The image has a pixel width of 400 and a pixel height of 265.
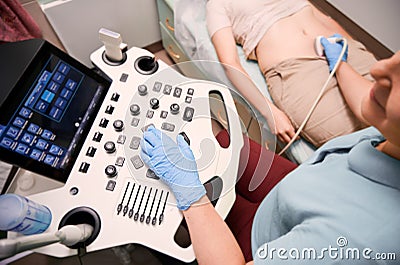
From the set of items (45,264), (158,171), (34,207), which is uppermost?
(158,171)

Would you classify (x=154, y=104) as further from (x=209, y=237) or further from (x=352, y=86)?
(x=352, y=86)

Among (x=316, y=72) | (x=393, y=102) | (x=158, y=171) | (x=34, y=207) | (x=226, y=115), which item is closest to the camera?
(x=393, y=102)

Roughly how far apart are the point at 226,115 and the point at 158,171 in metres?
0.27

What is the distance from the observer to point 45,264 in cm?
108

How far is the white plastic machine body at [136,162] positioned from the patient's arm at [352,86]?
1.41 ft

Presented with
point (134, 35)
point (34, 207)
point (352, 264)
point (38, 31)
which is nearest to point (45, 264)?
point (34, 207)

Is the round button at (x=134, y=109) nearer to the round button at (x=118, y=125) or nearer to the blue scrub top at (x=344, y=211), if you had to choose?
the round button at (x=118, y=125)

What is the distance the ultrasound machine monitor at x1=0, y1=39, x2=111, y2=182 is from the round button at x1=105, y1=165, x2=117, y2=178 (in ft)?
0.29

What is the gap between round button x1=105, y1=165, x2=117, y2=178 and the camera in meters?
0.67

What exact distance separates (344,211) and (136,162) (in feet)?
1.53

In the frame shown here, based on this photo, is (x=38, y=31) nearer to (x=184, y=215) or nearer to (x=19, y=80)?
(x=19, y=80)

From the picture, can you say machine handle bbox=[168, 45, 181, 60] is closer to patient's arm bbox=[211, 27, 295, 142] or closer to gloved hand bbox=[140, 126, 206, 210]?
patient's arm bbox=[211, 27, 295, 142]

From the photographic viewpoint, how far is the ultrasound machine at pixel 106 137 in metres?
0.60

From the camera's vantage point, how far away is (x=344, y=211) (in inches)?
19.4
